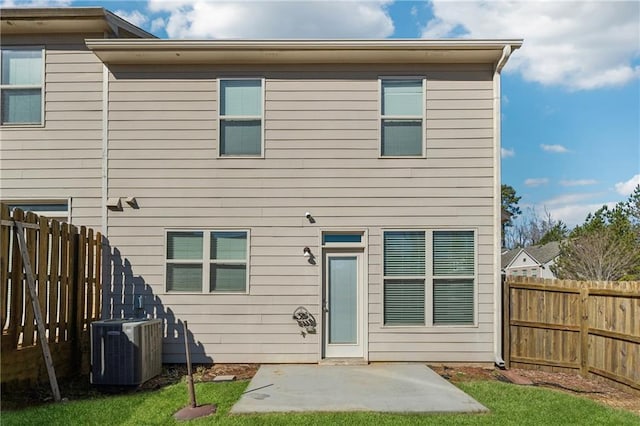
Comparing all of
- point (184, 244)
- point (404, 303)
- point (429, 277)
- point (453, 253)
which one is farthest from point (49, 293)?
point (453, 253)

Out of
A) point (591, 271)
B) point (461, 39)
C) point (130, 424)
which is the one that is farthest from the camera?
point (591, 271)

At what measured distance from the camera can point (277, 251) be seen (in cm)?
725

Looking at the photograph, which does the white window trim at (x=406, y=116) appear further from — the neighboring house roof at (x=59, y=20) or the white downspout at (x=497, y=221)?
the neighboring house roof at (x=59, y=20)

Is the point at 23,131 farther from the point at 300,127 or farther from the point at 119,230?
the point at 300,127

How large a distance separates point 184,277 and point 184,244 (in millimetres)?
492

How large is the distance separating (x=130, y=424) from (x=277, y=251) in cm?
329

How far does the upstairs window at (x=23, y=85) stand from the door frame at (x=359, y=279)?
4.73 metres

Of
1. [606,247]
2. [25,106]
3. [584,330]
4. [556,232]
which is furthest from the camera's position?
[556,232]

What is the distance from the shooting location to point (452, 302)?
286 inches

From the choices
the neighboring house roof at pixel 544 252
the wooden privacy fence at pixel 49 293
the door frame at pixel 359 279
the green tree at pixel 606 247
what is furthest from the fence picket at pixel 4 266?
the neighboring house roof at pixel 544 252

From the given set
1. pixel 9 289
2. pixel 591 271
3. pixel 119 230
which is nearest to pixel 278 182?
pixel 119 230

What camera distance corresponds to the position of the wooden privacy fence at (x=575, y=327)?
236 inches

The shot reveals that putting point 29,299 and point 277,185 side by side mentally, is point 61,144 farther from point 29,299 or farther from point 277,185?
point 277,185

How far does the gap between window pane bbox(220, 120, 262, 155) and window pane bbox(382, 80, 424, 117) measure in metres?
1.98
